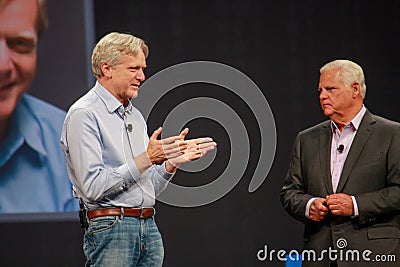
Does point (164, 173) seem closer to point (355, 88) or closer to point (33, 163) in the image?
point (355, 88)

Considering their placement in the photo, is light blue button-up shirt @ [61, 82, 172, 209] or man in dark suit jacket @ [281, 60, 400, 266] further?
man in dark suit jacket @ [281, 60, 400, 266]

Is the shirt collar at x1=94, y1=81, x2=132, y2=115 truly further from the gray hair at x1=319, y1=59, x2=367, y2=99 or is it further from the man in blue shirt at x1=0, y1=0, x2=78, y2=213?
the man in blue shirt at x1=0, y1=0, x2=78, y2=213

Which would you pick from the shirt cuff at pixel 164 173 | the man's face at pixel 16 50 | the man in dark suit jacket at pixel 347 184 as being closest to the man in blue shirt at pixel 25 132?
the man's face at pixel 16 50

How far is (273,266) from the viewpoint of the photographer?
15.8ft

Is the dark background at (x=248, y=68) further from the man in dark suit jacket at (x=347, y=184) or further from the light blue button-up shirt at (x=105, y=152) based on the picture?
the light blue button-up shirt at (x=105, y=152)

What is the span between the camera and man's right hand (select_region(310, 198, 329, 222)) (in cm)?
290

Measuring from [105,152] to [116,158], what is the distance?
0.04 m

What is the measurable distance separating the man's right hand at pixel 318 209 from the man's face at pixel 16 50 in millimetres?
2295

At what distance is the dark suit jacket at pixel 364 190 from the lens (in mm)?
2916

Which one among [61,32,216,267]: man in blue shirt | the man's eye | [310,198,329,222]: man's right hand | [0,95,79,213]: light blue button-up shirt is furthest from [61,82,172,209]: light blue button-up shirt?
the man's eye

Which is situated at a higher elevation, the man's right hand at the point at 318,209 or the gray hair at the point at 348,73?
the gray hair at the point at 348,73

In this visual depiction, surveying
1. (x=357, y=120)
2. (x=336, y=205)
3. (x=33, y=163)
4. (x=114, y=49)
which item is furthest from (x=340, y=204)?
(x=33, y=163)

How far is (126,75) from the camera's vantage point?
97.8 inches

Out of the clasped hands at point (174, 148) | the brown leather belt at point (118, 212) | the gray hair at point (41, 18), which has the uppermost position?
the gray hair at point (41, 18)
